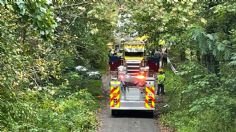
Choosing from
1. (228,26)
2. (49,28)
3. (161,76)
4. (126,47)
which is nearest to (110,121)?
(126,47)

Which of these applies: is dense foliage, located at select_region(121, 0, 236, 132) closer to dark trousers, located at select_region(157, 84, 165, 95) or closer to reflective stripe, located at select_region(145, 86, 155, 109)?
reflective stripe, located at select_region(145, 86, 155, 109)

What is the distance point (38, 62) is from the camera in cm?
1249

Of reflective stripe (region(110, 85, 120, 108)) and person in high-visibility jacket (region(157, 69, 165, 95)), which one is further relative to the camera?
person in high-visibility jacket (region(157, 69, 165, 95))

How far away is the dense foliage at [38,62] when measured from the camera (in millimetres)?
5652

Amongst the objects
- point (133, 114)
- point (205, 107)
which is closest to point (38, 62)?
point (205, 107)

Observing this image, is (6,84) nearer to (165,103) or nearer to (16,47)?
(16,47)

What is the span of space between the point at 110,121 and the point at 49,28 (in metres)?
14.4

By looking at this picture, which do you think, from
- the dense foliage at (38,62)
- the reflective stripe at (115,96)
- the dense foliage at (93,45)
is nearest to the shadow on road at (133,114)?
the reflective stripe at (115,96)

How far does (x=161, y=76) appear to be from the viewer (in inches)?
978

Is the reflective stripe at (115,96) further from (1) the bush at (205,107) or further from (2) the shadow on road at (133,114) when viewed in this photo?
(1) the bush at (205,107)

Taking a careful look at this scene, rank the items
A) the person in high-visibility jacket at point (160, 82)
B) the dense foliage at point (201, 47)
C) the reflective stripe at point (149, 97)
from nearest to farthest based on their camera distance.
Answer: the dense foliage at point (201, 47)
the reflective stripe at point (149, 97)
the person in high-visibility jacket at point (160, 82)

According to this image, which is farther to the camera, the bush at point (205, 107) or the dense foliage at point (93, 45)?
the bush at point (205, 107)

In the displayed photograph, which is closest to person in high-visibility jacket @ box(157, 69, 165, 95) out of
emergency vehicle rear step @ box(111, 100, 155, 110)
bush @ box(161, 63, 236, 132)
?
bush @ box(161, 63, 236, 132)

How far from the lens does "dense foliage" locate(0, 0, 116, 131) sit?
5.65 metres
